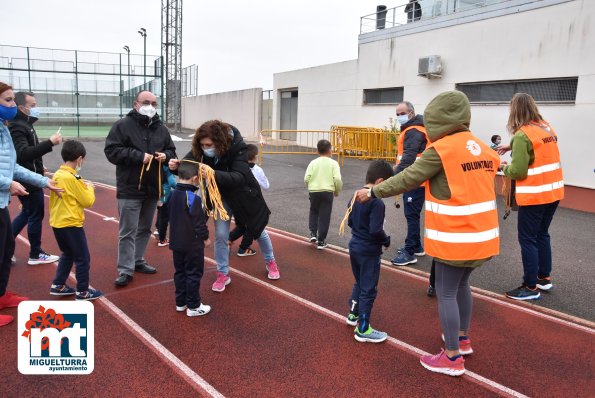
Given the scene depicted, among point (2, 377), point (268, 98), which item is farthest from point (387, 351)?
point (268, 98)

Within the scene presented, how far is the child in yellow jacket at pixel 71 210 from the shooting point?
166 inches

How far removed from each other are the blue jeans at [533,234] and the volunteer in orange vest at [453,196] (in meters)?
1.80

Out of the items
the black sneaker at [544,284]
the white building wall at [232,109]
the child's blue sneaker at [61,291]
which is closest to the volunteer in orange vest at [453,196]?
the black sneaker at [544,284]

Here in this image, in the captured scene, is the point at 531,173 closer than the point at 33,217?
Yes

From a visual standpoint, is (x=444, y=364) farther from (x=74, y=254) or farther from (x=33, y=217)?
(x=33, y=217)

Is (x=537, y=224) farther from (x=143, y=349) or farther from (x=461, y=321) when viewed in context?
(x=143, y=349)

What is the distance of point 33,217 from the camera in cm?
546

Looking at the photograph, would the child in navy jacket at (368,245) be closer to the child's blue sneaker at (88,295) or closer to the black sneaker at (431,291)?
the black sneaker at (431,291)

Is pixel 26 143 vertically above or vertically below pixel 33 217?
above

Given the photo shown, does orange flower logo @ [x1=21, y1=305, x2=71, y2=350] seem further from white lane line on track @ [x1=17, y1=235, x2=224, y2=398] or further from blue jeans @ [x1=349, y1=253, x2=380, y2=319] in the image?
blue jeans @ [x1=349, y1=253, x2=380, y2=319]

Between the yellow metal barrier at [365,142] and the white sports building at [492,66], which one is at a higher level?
the white sports building at [492,66]

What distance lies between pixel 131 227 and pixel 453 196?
11.4ft

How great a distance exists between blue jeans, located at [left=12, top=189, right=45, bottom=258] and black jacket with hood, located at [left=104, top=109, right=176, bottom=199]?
1387 millimetres

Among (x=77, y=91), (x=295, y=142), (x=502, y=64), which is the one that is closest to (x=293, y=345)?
(x=502, y=64)
